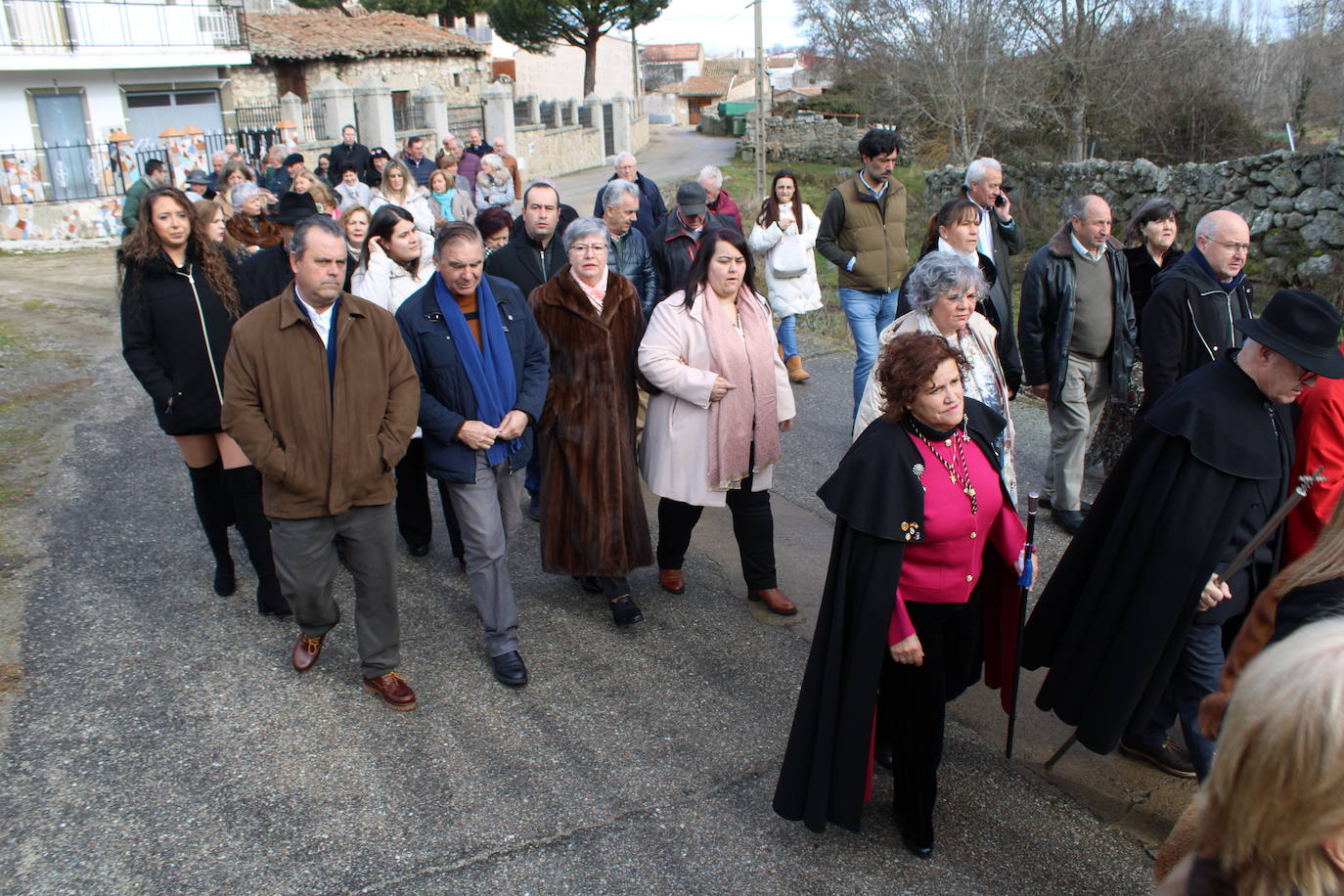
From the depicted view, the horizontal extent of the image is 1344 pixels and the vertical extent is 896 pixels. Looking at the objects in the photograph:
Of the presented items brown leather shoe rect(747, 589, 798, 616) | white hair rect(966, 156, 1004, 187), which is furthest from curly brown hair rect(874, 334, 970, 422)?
white hair rect(966, 156, 1004, 187)

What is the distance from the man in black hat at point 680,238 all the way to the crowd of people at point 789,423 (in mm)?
392

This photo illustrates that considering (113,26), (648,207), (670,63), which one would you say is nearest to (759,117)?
(648,207)

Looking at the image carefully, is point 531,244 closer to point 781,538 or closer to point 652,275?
point 652,275

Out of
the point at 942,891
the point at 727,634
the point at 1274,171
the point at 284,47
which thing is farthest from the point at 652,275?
the point at 284,47

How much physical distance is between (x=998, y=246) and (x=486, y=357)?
3564 mm

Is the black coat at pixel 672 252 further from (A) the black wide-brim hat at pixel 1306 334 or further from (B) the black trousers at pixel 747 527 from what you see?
→ (A) the black wide-brim hat at pixel 1306 334

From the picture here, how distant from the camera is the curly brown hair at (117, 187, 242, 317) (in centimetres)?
453

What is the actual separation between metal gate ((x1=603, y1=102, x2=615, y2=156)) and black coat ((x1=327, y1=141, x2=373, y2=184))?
19.0 meters

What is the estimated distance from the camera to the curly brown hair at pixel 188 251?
453 centimetres

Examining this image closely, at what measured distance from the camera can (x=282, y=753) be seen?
3.88 m

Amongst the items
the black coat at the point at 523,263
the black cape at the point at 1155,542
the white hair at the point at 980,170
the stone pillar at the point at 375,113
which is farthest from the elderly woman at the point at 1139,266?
the stone pillar at the point at 375,113

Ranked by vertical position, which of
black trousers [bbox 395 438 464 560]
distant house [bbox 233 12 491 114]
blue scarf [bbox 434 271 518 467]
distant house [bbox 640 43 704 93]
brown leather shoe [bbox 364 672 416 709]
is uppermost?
distant house [bbox 640 43 704 93]

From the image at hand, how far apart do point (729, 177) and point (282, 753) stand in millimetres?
28447

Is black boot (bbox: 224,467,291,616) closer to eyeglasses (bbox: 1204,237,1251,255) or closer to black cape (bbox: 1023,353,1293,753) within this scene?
black cape (bbox: 1023,353,1293,753)
